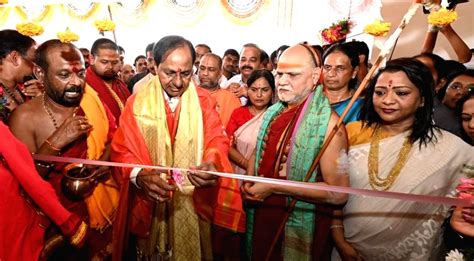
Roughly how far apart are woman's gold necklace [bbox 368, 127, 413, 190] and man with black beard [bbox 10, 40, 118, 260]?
1.92m

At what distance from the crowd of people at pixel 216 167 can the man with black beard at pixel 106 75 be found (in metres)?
0.90

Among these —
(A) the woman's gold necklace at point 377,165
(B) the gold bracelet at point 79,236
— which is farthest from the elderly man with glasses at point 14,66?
(A) the woman's gold necklace at point 377,165

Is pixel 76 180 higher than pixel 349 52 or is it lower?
lower

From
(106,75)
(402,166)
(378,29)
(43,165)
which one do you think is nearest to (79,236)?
(43,165)

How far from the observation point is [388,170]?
92.3 inches

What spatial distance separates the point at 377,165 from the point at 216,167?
3.54 feet

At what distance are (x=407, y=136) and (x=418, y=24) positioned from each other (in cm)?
543

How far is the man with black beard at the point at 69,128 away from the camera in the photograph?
254cm

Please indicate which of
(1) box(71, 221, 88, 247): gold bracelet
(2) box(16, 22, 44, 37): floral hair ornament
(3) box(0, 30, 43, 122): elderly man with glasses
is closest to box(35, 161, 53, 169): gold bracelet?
(1) box(71, 221, 88, 247): gold bracelet

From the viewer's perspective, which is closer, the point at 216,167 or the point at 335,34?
the point at 216,167

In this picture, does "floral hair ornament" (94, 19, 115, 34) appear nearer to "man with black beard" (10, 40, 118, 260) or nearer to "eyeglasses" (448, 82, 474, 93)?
"man with black beard" (10, 40, 118, 260)

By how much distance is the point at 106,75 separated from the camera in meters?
4.19

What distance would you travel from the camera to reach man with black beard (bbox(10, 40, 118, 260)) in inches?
99.9

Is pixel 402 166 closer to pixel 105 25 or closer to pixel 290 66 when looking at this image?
pixel 290 66
